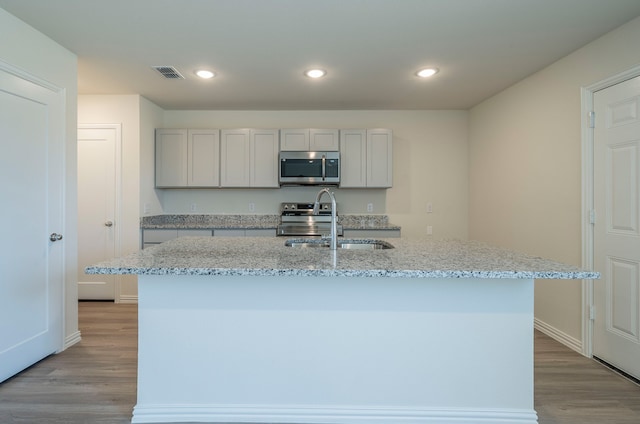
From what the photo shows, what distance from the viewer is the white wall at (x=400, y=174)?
14.6 feet

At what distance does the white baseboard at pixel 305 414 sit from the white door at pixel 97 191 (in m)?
2.65

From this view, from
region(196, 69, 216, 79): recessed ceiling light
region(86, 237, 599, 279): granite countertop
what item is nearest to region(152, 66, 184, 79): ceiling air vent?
region(196, 69, 216, 79): recessed ceiling light

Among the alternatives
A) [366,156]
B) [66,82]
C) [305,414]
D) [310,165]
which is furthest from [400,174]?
[66,82]

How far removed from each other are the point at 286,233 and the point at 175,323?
2.30m

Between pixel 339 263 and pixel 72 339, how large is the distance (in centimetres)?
256

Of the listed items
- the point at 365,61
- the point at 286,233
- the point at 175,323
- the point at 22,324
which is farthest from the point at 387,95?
the point at 22,324

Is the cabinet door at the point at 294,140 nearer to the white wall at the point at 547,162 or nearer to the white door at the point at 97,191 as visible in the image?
the white door at the point at 97,191

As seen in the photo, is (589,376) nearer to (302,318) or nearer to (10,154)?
(302,318)

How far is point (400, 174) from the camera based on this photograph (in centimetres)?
449

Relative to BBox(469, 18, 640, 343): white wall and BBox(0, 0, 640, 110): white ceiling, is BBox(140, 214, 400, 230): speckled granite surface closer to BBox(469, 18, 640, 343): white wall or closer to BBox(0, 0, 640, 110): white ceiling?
BBox(469, 18, 640, 343): white wall

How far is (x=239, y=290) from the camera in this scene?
5.65 feet

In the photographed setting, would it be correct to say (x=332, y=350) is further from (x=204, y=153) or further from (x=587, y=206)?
(x=204, y=153)

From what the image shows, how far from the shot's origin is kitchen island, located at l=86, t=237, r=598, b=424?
1688mm

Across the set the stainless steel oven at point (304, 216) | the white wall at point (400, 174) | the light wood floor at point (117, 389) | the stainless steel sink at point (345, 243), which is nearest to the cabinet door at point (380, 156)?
the white wall at point (400, 174)
